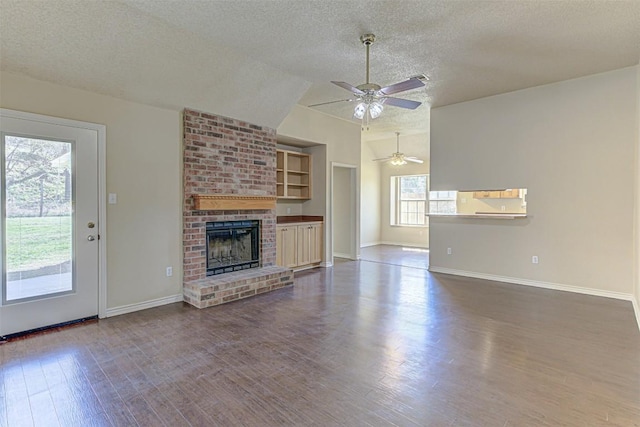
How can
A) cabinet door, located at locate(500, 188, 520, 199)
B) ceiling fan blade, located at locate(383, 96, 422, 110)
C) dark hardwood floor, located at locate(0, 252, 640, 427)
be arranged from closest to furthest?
dark hardwood floor, located at locate(0, 252, 640, 427), ceiling fan blade, located at locate(383, 96, 422, 110), cabinet door, located at locate(500, 188, 520, 199)

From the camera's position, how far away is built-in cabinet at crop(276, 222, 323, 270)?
596 centimetres

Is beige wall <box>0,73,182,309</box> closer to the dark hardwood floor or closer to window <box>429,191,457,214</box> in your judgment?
the dark hardwood floor

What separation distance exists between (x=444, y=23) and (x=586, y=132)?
2.98 meters

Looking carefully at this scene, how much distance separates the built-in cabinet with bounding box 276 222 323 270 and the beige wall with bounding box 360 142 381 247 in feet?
11.0

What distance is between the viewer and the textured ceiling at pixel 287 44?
287 centimetres

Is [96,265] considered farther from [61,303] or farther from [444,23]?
[444,23]

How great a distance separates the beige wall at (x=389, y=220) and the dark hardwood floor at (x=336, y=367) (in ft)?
18.2

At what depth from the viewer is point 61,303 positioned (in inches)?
136

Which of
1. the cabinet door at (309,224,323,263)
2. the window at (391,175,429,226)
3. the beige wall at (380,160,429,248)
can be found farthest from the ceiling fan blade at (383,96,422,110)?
the window at (391,175,429,226)

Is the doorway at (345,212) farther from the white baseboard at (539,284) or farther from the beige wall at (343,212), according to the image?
the white baseboard at (539,284)

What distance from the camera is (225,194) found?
4738mm

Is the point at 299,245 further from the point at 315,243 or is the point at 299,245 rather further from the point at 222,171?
the point at 222,171

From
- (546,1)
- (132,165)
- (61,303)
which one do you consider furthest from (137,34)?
(546,1)

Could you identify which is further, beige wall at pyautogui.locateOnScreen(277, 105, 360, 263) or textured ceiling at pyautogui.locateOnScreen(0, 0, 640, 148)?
beige wall at pyautogui.locateOnScreen(277, 105, 360, 263)
